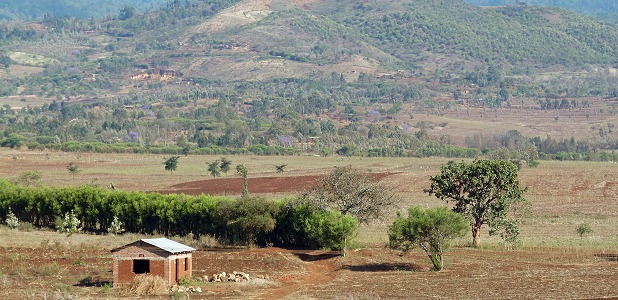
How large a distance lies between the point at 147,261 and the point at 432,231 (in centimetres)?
1513

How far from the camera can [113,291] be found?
51.3 m

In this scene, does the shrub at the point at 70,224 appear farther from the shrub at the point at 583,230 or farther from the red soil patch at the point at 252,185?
the shrub at the point at 583,230

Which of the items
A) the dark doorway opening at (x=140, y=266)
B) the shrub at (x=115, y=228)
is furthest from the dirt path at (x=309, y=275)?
the shrub at (x=115, y=228)

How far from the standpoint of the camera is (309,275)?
189 feet

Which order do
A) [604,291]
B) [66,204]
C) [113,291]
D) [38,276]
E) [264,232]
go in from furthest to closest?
[66,204]
[264,232]
[38,276]
[113,291]
[604,291]

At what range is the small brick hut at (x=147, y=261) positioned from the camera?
172 ft

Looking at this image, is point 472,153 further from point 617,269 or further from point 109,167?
point 617,269

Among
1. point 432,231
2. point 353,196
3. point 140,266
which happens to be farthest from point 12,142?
point 432,231

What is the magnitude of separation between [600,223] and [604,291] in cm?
3507

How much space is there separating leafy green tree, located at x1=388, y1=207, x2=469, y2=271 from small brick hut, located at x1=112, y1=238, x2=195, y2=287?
1243 centimetres

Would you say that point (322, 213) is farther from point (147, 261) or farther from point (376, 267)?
point (147, 261)

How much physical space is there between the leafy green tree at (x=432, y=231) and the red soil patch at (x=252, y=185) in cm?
4391

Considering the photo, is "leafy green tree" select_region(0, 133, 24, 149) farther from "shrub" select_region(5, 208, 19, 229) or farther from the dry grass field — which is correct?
"shrub" select_region(5, 208, 19, 229)


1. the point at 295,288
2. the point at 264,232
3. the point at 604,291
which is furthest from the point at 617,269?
the point at 264,232
